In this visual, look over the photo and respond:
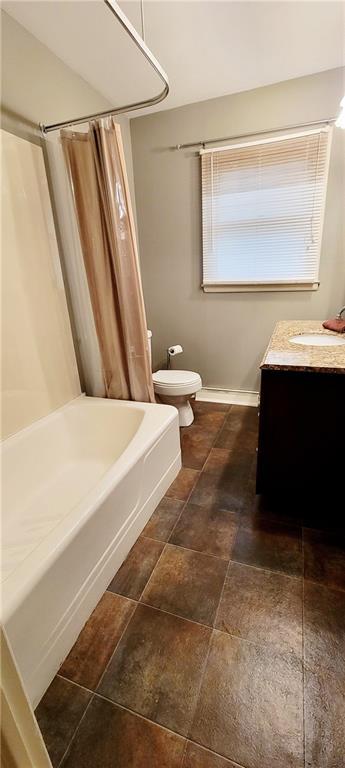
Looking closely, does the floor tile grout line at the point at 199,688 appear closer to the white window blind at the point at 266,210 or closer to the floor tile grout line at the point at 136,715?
the floor tile grout line at the point at 136,715

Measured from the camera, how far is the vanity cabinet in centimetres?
141

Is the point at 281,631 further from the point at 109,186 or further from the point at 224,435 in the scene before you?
the point at 109,186

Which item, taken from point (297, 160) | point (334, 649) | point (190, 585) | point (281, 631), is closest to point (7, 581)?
point (190, 585)

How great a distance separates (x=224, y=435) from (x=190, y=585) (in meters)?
1.25

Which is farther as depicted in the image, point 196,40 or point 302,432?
point 196,40

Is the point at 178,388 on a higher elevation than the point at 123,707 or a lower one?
higher

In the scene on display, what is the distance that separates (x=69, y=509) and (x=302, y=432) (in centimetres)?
118

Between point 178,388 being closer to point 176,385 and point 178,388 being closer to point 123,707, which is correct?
point 176,385

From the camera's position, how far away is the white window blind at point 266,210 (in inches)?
90.4

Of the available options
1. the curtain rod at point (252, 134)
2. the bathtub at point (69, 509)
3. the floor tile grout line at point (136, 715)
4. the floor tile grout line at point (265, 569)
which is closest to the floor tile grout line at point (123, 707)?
the floor tile grout line at point (136, 715)

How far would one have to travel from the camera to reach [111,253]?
1859 mm

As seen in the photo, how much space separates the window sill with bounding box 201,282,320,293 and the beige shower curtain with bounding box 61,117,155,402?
1030mm

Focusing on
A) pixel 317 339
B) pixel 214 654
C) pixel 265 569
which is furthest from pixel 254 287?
pixel 214 654

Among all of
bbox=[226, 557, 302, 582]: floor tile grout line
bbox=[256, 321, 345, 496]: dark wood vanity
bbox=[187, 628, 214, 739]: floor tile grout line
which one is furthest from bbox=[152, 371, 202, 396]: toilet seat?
bbox=[187, 628, 214, 739]: floor tile grout line
